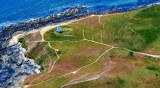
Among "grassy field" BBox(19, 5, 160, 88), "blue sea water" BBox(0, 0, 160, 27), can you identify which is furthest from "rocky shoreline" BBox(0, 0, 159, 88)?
"blue sea water" BBox(0, 0, 160, 27)

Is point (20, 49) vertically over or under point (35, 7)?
under

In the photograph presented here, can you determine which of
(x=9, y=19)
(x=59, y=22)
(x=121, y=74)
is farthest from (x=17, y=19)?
(x=121, y=74)

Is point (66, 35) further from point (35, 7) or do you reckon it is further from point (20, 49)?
point (35, 7)

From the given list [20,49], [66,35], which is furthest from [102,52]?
[20,49]

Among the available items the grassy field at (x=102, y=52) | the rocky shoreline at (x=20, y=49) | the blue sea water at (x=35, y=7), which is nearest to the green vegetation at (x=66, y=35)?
the grassy field at (x=102, y=52)

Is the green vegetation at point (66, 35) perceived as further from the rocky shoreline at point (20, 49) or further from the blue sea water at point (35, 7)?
the blue sea water at point (35, 7)

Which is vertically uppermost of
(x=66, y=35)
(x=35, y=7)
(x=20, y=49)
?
(x=35, y=7)
